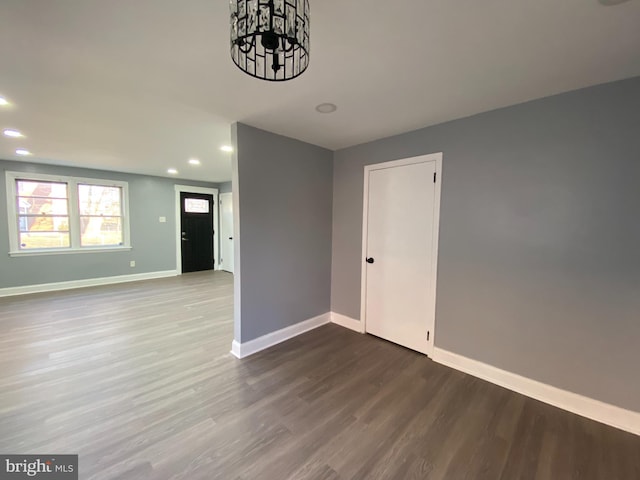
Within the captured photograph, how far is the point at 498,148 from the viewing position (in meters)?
2.24

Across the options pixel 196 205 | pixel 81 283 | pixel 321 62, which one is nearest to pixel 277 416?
pixel 321 62

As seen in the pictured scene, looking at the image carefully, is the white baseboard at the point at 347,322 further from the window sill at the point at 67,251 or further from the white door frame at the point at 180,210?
the window sill at the point at 67,251

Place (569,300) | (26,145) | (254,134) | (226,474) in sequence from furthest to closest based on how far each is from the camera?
1. (26,145)
2. (254,134)
3. (569,300)
4. (226,474)

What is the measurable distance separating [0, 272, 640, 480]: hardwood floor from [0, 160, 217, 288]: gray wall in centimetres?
235

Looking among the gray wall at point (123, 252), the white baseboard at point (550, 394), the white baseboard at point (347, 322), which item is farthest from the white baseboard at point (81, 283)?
the white baseboard at point (550, 394)

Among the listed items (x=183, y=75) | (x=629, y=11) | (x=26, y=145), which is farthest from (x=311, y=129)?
(x=26, y=145)

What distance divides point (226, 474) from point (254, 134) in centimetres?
272

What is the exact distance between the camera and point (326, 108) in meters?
2.24

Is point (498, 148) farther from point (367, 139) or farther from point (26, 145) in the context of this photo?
point (26, 145)

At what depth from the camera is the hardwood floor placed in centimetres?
151

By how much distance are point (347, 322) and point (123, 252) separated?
5.23m

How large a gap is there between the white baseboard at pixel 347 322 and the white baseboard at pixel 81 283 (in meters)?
4.70

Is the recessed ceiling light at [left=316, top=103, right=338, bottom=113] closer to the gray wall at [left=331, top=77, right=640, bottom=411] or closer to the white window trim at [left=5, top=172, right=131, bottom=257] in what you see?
the gray wall at [left=331, top=77, right=640, bottom=411]

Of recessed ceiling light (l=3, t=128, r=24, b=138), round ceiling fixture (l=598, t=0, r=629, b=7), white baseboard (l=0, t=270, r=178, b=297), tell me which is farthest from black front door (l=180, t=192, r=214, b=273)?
round ceiling fixture (l=598, t=0, r=629, b=7)
